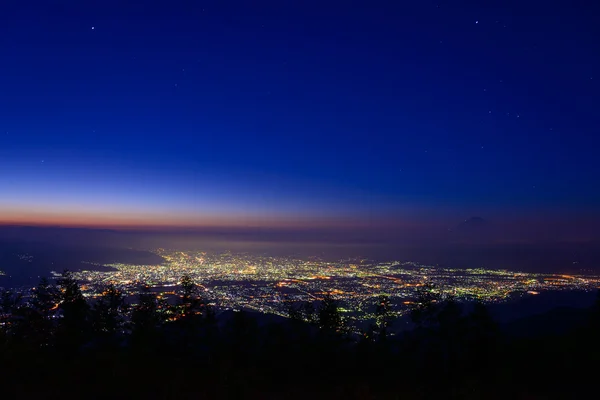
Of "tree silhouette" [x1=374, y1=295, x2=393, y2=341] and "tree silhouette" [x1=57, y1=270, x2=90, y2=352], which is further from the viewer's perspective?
"tree silhouette" [x1=374, y1=295, x2=393, y2=341]

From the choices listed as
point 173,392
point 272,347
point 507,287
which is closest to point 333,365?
point 272,347

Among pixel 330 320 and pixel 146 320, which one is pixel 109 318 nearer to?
pixel 146 320

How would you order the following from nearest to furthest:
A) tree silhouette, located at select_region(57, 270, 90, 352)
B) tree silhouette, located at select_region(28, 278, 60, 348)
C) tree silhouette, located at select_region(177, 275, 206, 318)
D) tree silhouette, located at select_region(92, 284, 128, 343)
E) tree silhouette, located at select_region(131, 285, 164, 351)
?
1. tree silhouette, located at select_region(57, 270, 90, 352)
2. tree silhouette, located at select_region(131, 285, 164, 351)
3. tree silhouette, located at select_region(28, 278, 60, 348)
4. tree silhouette, located at select_region(92, 284, 128, 343)
5. tree silhouette, located at select_region(177, 275, 206, 318)

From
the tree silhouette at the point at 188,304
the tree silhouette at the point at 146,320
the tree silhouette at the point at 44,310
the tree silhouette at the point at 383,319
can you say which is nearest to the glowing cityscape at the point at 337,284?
the tree silhouette at the point at 383,319

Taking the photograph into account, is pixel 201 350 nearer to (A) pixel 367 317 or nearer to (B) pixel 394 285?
(A) pixel 367 317

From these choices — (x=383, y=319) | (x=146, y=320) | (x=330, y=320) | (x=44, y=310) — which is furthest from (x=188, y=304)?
(x=383, y=319)

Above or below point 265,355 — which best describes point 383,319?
above

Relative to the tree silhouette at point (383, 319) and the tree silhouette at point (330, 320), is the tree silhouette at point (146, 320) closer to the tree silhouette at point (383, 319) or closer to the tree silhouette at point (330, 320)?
the tree silhouette at point (330, 320)

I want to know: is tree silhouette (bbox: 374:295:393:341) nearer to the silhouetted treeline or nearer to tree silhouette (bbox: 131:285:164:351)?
the silhouetted treeline

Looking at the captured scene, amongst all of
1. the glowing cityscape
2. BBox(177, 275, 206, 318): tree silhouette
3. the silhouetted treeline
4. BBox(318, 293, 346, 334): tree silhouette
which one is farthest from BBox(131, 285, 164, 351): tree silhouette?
the glowing cityscape
